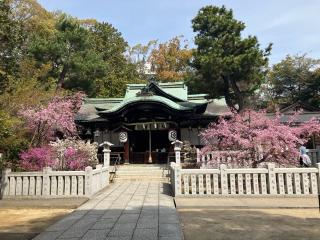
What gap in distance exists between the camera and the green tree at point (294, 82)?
42806mm

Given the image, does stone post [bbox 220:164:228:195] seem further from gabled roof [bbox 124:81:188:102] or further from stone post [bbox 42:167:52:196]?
gabled roof [bbox 124:81:188:102]

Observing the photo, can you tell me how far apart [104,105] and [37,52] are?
6668 mm

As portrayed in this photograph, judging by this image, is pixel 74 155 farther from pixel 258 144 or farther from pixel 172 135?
pixel 172 135

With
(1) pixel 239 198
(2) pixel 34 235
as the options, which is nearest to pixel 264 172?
(1) pixel 239 198

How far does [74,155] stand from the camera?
1495 centimetres

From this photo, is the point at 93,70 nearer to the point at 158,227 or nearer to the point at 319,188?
the point at 319,188

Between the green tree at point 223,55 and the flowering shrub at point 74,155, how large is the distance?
28.7 feet

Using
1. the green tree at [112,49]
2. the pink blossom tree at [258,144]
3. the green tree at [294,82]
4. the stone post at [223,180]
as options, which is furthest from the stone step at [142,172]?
the green tree at [294,82]

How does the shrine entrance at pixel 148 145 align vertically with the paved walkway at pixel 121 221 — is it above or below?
above

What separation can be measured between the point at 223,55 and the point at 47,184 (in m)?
14.2

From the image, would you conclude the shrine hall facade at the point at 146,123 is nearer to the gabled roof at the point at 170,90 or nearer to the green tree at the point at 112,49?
the gabled roof at the point at 170,90

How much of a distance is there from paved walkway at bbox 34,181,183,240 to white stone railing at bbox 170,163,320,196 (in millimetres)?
942

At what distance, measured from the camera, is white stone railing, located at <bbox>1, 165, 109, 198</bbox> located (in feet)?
38.2

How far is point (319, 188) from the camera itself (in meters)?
11.4
